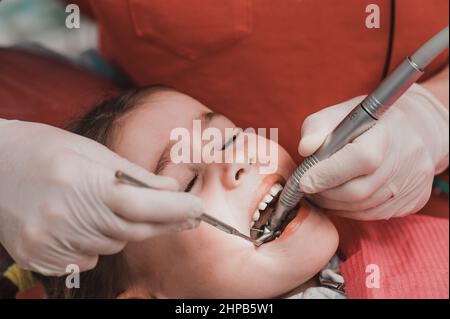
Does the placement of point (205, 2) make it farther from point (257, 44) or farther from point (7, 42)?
point (7, 42)

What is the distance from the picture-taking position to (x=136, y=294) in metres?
0.86

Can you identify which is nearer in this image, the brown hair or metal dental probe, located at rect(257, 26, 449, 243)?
metal dental probe, located at rect(257, 26, 449, 243)

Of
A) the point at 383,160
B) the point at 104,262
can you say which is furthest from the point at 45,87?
the point at 383,160

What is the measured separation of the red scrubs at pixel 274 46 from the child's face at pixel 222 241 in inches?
4.3

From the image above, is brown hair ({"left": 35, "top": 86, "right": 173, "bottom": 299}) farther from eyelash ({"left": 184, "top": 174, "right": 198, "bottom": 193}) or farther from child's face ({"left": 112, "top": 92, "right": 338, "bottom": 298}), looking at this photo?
eyelash ({"left": 184, "top": 174, "right": 198, "bottom": 193})

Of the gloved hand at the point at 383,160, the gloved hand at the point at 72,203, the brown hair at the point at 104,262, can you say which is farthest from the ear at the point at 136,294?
the gloved hand at the point at 383,160

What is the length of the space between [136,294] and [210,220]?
0.78ft

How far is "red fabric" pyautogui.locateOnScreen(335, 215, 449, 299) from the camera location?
0.81m

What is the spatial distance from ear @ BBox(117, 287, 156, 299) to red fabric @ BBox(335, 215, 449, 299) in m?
0.28

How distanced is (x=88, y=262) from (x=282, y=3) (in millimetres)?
440

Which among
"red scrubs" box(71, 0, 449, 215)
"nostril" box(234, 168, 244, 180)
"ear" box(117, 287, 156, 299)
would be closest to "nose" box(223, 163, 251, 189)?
"nostril" box(234, 168, 244, 180)

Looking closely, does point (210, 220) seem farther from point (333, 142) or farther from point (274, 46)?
point (274, 46)

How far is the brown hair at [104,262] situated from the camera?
84 centimetres
